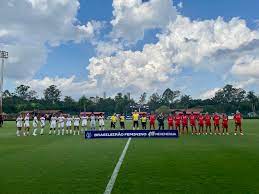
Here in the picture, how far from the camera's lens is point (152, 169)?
9648 mm

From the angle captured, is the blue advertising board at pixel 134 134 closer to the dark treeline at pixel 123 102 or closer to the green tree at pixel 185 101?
the dark treeline at pixel 123 102

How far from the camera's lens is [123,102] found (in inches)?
5763

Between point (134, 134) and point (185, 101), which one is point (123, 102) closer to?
point (185, 101)

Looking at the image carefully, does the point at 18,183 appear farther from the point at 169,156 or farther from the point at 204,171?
the point at 169,156

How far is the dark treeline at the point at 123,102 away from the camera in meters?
123

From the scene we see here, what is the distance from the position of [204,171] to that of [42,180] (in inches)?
164

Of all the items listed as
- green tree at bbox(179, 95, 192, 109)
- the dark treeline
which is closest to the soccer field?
the dark treeline

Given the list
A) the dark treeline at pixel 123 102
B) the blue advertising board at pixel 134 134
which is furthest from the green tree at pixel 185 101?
the blue advertising board at pixel 134 134

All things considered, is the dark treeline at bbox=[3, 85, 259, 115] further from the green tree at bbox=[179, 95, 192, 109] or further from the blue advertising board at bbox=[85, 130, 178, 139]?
the blue advertising board at bbox=[85, 130, 178, 139]

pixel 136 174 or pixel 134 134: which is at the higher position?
pixel 134 134

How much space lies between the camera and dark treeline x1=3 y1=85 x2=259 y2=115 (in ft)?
405

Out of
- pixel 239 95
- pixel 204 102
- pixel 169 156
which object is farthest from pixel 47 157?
pixel 239 95

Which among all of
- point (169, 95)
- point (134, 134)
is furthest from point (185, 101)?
point (134, 134)

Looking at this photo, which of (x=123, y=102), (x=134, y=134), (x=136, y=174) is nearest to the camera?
(x=136, y=174)
